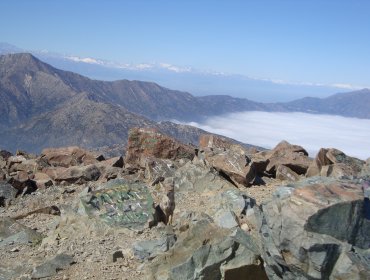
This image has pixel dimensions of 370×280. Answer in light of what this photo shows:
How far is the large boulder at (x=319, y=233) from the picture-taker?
27.6ft

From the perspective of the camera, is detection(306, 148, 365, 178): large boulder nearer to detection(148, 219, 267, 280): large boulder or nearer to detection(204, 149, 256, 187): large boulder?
detection(204, 149, 256, 187): large boulder

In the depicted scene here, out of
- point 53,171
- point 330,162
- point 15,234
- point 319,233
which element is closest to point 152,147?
point 53,171

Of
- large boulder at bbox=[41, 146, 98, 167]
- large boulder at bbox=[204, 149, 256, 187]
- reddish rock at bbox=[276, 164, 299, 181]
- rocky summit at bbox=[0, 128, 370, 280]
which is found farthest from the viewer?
large boulder at bbox=[41, 146, 98, 167]

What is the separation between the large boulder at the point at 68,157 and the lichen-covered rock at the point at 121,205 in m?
12.7

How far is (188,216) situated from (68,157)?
1883 centimetres

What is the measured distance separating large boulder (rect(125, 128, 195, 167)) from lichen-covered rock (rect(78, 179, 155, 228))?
7.21 m

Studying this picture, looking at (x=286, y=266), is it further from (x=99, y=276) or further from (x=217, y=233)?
(x=99, y=276)

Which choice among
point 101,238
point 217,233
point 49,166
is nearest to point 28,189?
point 49,166

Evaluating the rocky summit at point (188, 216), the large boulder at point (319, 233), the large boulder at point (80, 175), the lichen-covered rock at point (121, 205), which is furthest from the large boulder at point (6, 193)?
the large boulder at point (319, 233)

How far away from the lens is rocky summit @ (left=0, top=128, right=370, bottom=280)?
857 centimetres

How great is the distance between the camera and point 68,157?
3191 cm

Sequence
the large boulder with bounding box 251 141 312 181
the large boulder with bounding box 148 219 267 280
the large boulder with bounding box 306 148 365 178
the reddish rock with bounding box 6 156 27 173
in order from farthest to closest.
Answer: the reddish rock with bounding box 6 156 27 173, the large boulder with bounding box 251 141 312 181, the large boulder with bounding box 306 148 365 178, the large boulder with bounding box 148 219 267 280

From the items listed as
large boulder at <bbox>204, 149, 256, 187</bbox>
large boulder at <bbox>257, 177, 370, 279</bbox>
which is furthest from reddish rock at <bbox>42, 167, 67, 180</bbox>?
large boulder at <bbox>257, 177, 370, 279</bbox>

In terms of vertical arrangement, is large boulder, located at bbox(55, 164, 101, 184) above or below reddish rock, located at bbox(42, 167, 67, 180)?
above
